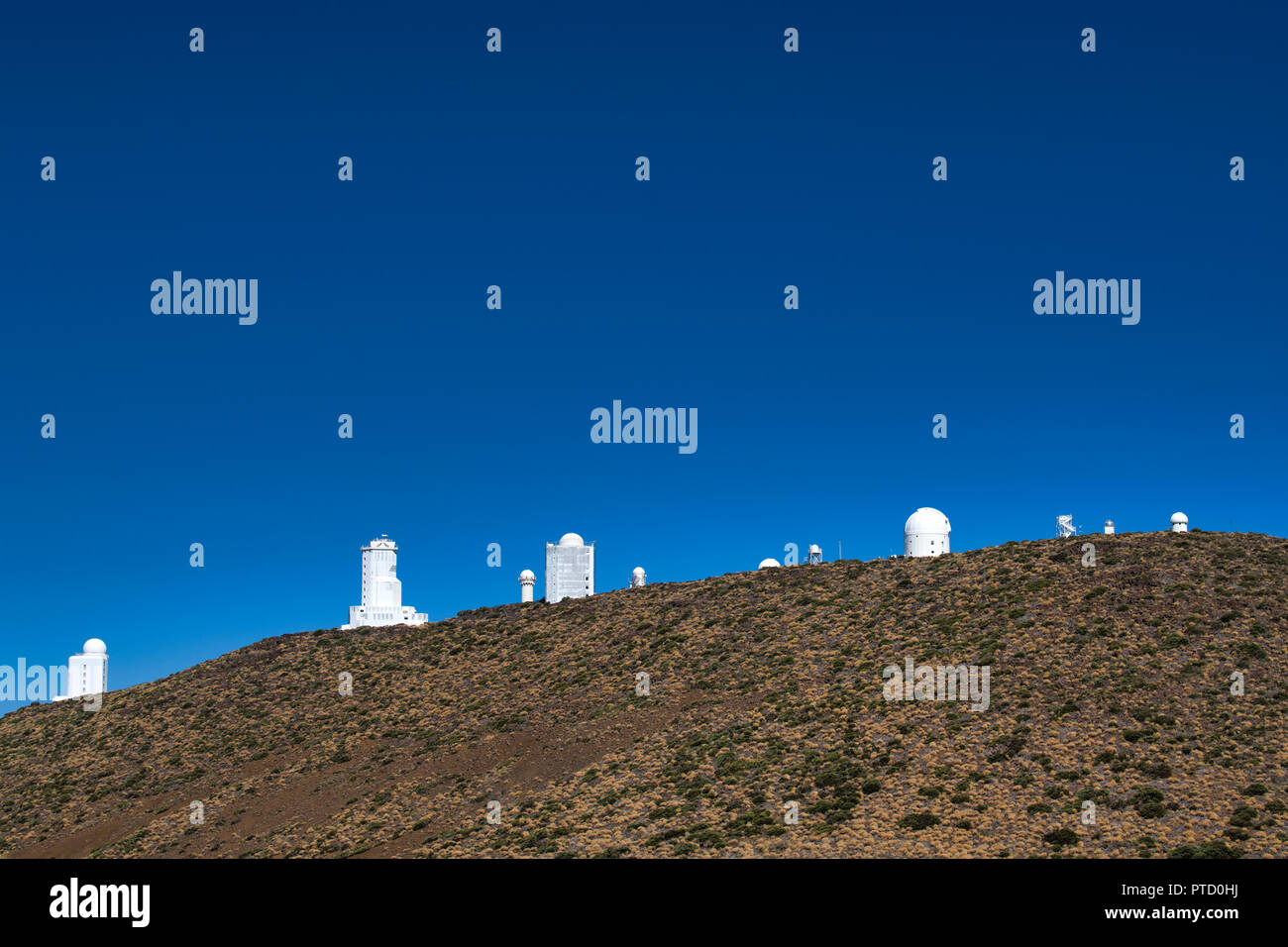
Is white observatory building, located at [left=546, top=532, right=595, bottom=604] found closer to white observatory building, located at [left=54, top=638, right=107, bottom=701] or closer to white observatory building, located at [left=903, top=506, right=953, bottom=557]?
white observatory building, located at [left=903, top=506, right=953, bottom=557]

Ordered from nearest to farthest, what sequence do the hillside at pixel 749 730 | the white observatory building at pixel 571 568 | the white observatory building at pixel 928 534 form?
the hillside at pixel 749 730 < the white observatory building at pixel 928 534 < the white observatory building at pixel 571 568

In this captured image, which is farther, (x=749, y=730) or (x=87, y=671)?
(x=87, y=671)

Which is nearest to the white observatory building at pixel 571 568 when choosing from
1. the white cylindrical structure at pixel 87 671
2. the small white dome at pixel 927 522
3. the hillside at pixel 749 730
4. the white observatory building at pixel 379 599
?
the hillside at pixel 749 730

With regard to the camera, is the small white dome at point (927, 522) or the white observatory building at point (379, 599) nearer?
the small white dome at point (927, 522)

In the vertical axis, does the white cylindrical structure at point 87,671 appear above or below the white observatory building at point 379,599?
below

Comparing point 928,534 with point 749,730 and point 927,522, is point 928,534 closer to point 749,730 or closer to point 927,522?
point 927,522

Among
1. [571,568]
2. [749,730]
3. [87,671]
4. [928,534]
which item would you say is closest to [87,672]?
[87,671]

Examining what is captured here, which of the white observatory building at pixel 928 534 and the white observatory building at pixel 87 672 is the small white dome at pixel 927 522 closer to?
the white observatory building at pixel 928 534
